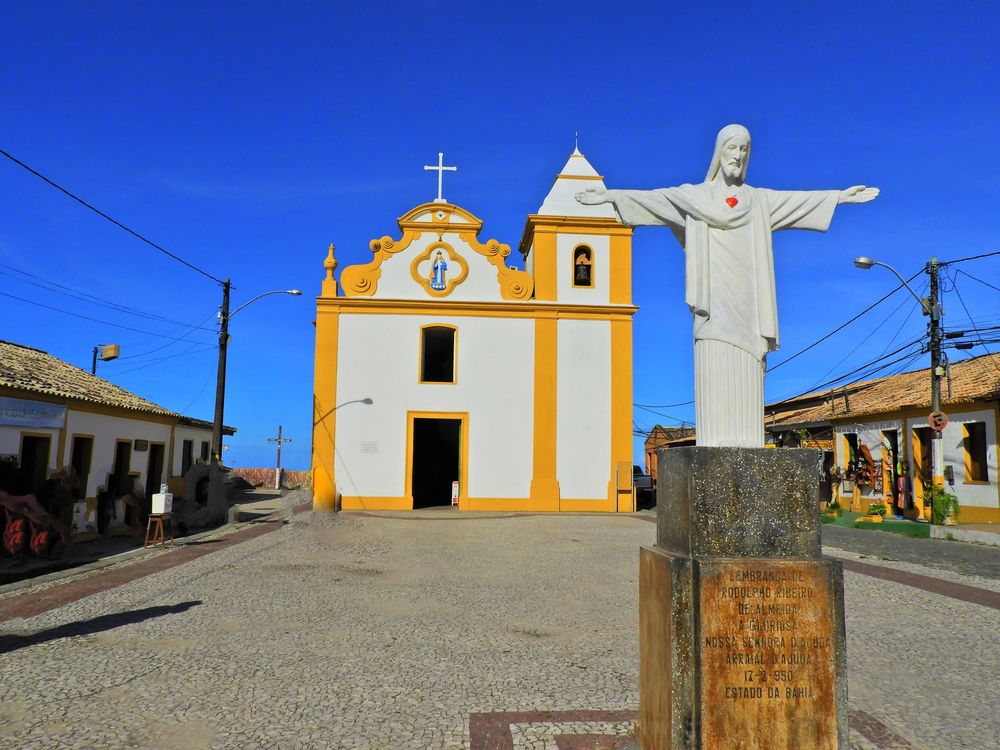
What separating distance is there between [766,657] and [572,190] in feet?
63.0

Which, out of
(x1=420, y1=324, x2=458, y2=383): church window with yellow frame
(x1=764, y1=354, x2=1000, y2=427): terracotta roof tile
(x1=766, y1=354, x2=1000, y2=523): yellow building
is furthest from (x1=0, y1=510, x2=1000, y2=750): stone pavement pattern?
(x1=420, y1=324, x2=458, y2=383): church window with yellow frame

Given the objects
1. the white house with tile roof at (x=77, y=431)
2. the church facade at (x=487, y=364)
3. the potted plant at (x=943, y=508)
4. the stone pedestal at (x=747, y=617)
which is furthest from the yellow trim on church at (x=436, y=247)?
the stone pedestal at (x=747, y=617)

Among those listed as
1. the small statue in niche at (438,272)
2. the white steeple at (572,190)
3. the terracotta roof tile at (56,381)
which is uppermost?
the white steeple at (572,190)

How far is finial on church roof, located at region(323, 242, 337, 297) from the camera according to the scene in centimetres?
2025

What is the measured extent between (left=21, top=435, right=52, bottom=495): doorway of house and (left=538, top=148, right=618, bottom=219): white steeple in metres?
13.5

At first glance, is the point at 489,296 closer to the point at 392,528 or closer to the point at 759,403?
the point at 392,528

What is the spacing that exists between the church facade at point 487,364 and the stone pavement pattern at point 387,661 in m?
9.96

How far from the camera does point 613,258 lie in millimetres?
20922

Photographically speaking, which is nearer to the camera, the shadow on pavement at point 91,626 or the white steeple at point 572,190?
the shadow on pavement at point 91,626

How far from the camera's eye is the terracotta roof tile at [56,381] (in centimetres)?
1297

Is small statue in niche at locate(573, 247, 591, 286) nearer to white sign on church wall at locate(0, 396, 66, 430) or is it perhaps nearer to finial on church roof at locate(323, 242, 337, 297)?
finial on church roof at locate(323, 242, 337, 297)

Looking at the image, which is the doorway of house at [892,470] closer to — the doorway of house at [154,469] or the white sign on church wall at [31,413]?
the doorway of house at [154,469]

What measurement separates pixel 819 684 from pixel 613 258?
60.4 ft

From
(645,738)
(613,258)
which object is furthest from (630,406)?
(645,738)
